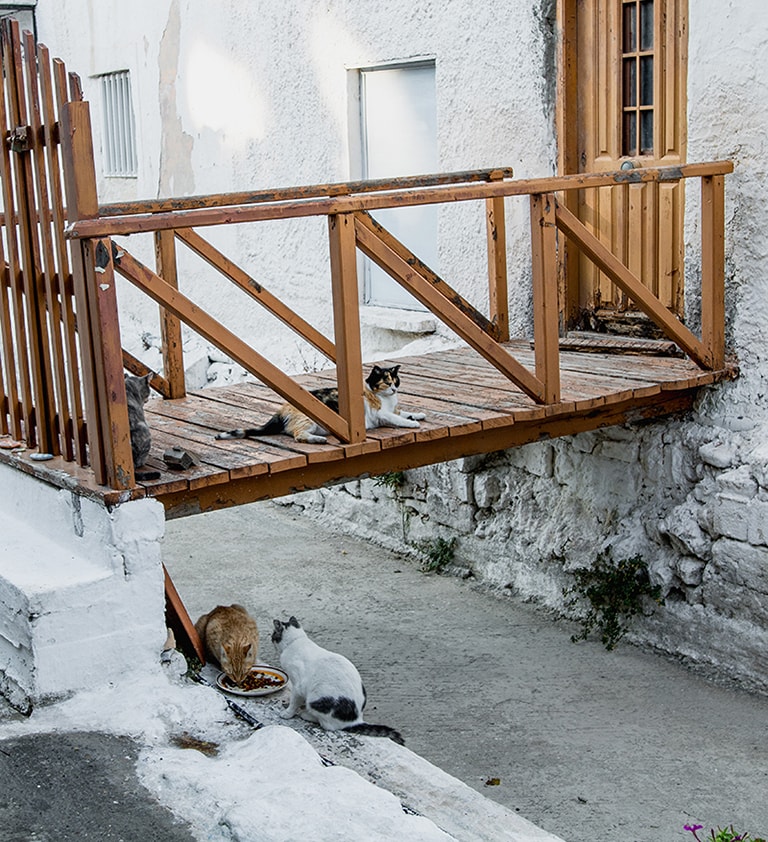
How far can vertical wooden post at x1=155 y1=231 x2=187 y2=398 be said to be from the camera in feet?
19.2

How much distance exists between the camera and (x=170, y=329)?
19.4 feet

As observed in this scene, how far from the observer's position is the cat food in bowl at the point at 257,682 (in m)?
4.62

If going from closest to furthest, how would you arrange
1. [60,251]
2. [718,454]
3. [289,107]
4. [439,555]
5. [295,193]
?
1. [60,251]
2. [718,454]
3. [295,193]
4. [439,555]
5. [289,107]

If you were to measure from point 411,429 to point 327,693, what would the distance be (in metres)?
1.18

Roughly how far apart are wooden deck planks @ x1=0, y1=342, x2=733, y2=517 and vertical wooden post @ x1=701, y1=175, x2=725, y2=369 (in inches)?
6.5

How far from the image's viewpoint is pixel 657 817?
459 cm

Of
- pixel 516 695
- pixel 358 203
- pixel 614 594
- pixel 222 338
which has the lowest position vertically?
pixel 516 695

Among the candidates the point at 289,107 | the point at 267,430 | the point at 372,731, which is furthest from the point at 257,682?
the point at 289,107

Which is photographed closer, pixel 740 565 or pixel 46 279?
pixel 46 279

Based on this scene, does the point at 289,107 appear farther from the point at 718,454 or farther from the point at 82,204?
the point at 82,204

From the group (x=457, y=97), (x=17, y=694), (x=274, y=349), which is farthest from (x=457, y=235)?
(x=17, y=694)

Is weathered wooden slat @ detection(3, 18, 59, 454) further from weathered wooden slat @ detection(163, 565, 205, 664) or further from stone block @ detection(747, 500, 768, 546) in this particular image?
stone block @ detection(747, 500, 768, 546)

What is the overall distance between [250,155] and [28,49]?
4.67m

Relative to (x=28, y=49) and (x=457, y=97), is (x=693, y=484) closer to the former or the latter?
(x=457, y=97)
